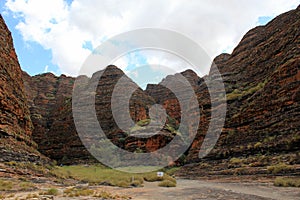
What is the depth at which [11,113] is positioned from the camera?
93.2 feet

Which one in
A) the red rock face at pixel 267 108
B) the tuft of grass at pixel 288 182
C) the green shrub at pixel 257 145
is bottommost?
the tuft of grass at pixel 288 182

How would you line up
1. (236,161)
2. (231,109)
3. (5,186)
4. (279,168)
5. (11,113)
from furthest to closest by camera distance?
(231,109) → (11,113) → (236,161) → (279,168) → (5,186)

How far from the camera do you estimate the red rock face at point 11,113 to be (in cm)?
2389

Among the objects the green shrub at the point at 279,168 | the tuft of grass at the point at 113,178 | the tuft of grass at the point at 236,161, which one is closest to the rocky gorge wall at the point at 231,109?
the tuft of grass at the point at 236,161

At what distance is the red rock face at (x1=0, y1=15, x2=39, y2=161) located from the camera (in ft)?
78.4

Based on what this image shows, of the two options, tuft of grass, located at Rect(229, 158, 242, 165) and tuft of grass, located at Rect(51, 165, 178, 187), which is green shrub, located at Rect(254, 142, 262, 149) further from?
tuft of grass, located at Rect(51, 165, 178, 187)

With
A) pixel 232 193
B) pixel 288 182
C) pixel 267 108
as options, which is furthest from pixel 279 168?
pixel 267 108

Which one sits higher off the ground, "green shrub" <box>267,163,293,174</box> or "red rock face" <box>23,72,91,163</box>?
"red rock face" <box>23,72,91,163</box>

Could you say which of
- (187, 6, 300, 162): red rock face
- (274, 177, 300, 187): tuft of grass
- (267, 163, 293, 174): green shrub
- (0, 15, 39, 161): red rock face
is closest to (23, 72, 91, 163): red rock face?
(0, 15, 39, 161): red rock face

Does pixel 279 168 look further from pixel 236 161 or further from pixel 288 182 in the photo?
pixel 236 161

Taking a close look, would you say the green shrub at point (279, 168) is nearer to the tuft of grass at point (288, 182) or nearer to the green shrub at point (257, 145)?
the tuft of grass at point (288, 182)

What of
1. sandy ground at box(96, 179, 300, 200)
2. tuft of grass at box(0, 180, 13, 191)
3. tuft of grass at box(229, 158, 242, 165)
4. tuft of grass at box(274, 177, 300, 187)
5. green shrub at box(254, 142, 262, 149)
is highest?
green shrub at box(254, 142, 262, 149)

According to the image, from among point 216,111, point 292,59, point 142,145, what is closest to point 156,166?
point 142,145

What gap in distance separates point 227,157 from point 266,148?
633 cm
